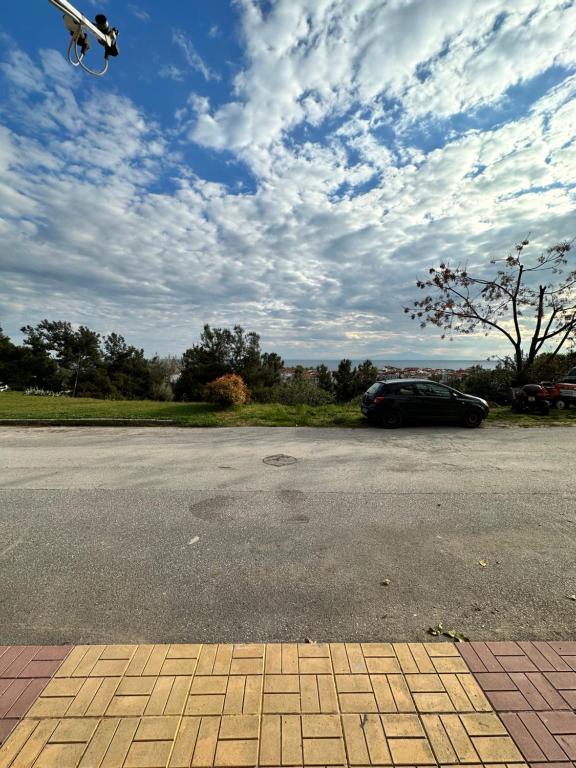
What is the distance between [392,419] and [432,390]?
61.8 inches

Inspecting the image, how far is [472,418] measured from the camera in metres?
10.6

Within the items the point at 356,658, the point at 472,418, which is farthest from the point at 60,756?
the point at 472,418

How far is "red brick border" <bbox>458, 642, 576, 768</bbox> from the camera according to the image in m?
1.74

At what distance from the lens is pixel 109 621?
8.59ft

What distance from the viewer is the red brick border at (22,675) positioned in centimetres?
190

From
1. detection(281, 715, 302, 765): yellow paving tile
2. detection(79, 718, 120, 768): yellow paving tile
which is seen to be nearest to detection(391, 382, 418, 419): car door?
detection(281, 715, 302, 765): yellow paving tile

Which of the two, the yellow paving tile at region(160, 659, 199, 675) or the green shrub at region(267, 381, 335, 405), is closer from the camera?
the yellow paving tile at region(160, 659, 199, 675)

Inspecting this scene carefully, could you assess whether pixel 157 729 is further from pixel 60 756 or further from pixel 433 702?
pixel 433 702

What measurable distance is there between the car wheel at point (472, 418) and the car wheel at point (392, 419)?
1.95m

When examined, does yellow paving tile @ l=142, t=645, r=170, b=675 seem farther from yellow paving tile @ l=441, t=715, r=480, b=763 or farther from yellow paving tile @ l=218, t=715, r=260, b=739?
yellow paving tile @ l=441, t=715, r=480, b=763

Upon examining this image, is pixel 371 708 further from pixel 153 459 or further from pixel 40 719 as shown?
pixel 153 459

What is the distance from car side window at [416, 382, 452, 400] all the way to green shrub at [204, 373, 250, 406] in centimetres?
650

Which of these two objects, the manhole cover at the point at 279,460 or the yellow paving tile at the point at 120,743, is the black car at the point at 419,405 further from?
the yellow paving tile at the point at 120,743

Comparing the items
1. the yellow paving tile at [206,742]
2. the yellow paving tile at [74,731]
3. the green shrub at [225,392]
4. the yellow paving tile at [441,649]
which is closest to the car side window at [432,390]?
the green shrub at [225,392]
